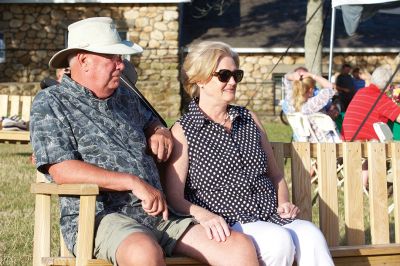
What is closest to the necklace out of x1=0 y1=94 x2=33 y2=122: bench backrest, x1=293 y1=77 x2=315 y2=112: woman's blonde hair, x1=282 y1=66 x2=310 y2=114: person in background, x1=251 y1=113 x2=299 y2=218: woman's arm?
x1=251 y1=113 x2=299 y2=218: woman's arm

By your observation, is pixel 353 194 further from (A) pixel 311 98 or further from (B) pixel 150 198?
(A) pixel 311 98

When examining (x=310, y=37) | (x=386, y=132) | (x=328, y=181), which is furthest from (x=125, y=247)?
(x=310, y=37)

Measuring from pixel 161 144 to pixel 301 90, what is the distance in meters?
6.29

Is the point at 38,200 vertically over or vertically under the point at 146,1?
under

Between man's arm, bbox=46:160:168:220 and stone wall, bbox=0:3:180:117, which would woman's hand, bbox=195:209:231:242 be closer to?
man's arm, bbox=46:160:168:220

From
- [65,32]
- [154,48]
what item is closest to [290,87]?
[154,48]

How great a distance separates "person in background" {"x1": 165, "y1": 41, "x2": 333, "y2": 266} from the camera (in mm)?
4535

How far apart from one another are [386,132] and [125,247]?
5345 millimetres

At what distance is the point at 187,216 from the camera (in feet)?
14.5

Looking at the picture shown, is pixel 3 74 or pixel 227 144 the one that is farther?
pixel 3 74

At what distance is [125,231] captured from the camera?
3963mm

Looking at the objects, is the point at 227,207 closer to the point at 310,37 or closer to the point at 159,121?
the point at 159,121

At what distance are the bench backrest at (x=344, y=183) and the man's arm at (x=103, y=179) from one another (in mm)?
1214

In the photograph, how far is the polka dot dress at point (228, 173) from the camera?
14.9ft
